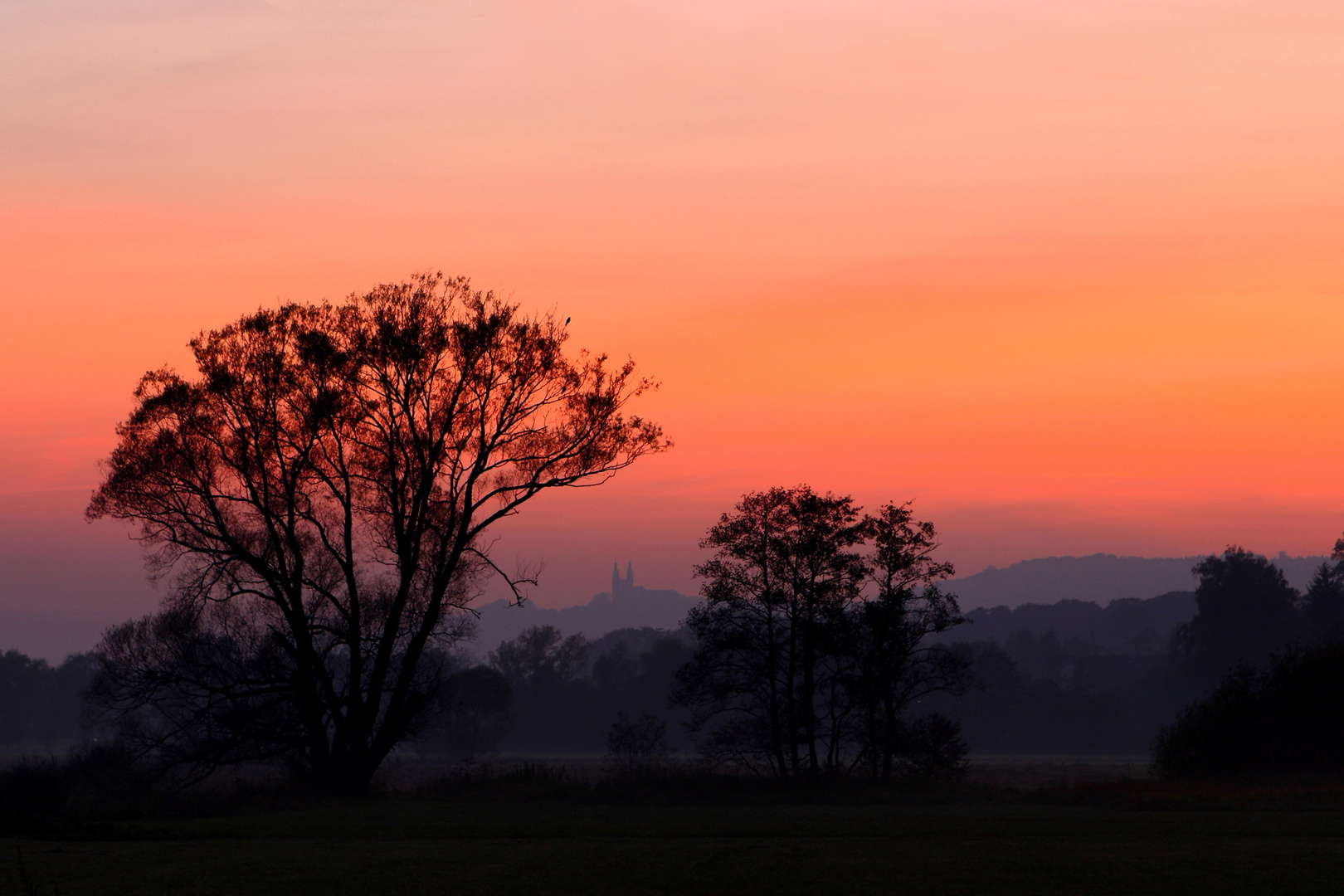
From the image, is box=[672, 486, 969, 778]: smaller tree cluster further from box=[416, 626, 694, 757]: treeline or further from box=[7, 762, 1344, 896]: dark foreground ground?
box=[416, 626, 694, 757]: treeline

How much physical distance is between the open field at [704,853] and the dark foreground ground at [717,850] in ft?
0.18

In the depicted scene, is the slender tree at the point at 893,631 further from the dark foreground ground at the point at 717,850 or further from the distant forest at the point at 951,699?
the distant forest at the point at 951,699

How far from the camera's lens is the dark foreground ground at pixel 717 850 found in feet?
48.6

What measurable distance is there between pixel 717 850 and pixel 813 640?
22.0 metres

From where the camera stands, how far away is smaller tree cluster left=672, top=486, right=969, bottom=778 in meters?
39.8

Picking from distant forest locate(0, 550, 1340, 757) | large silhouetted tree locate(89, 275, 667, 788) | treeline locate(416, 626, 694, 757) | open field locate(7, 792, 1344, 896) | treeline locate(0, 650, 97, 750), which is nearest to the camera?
open field locate(7, 792, 1344, 896)

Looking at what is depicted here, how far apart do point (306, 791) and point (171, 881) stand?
54.2 feet

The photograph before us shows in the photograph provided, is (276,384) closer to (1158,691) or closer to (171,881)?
(171,881)

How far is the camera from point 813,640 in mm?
40000

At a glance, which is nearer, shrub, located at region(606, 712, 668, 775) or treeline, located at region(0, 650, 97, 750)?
shrub, located at region(606, 712, 668, 775)

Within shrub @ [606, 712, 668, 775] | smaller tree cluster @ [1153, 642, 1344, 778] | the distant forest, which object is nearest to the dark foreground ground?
shrub @ [606, 712, 668, 775]

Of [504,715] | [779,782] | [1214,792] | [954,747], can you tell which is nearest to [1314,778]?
[1214,792]

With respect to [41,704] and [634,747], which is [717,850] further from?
[41,704]

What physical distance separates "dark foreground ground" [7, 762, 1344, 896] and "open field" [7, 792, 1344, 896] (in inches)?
2.2
